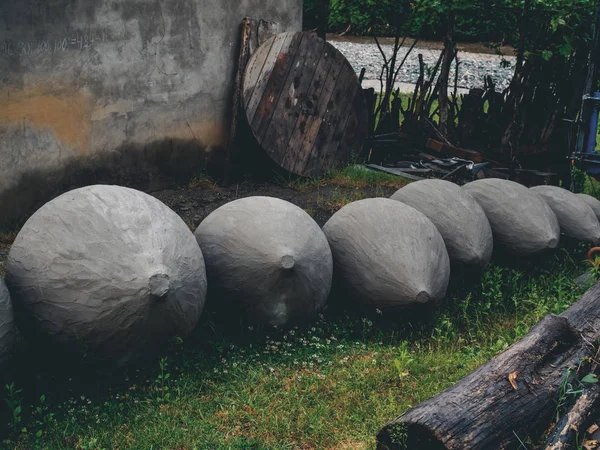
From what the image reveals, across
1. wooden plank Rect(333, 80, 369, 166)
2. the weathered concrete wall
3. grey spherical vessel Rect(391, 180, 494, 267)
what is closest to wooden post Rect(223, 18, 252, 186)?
the weathered concrete wall

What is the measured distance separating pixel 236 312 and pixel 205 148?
12.2 ft

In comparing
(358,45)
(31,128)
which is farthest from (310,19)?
(31,128)

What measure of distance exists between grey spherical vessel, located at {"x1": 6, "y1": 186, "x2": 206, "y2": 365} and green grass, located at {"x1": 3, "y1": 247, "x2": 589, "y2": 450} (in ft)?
0.86

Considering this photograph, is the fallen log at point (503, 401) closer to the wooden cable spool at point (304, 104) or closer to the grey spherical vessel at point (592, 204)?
the grey spherical vessel at point (592, 204)

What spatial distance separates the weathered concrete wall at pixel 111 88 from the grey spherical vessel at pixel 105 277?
8.09ft

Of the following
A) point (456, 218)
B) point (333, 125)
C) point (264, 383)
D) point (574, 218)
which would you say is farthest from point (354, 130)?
point (264, 383)

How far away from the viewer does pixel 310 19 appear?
56.1ft

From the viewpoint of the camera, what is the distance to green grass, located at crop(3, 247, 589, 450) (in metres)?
3.88

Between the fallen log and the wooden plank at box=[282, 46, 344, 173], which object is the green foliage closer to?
the wooden plank at box=[282, 46, 344, 173]

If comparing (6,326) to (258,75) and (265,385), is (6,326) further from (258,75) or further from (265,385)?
(258,75)

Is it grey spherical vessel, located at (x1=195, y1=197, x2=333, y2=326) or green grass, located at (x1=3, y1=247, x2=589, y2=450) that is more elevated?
grey spherical vessel, located at (x1=195, y1=197, x2=333, y2=326)

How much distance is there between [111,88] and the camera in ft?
23.7

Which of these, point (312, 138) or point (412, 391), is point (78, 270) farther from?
point (312, 138)

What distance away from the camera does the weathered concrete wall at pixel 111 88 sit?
21.2 ft
